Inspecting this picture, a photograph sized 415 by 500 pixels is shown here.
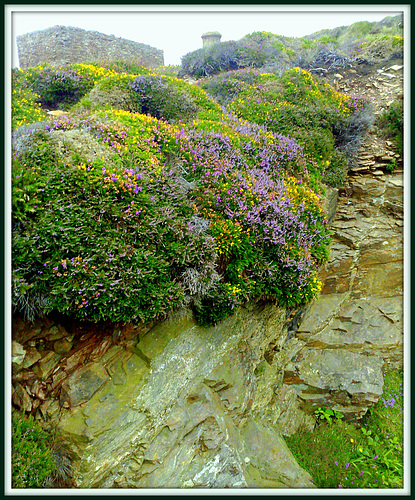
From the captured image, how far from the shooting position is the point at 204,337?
6055 millimetres

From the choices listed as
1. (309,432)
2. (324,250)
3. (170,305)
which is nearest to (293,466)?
(309,432)

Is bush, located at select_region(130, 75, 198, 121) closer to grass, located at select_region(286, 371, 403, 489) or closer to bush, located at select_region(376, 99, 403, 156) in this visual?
bush, located at select_region(376, 99, 403, 156)

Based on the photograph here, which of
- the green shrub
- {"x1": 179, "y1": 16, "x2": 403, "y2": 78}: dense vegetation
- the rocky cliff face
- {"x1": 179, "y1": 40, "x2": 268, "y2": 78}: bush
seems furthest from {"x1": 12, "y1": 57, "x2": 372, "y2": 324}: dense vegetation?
{"x1": 179, "y1": 16, "x2": 403, "y2": 78}: dense vegetation

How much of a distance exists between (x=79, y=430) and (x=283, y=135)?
30.1 ft

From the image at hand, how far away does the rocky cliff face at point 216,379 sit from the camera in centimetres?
486

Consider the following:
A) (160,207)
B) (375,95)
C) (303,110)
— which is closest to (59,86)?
(303,110)

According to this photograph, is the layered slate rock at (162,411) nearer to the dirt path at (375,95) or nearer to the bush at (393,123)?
the dirt path at (375,95)

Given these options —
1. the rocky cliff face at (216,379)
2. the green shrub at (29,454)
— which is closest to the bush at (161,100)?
the rocky cliff face at (216,379)

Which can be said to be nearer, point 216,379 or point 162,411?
point 162,411

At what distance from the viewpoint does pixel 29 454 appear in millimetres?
4371

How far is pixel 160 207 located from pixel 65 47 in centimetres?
1679

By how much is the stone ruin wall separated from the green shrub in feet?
56.1

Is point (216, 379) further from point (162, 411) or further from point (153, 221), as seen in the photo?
point (153, 221)

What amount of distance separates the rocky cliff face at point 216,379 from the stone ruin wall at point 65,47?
50.3 feet
